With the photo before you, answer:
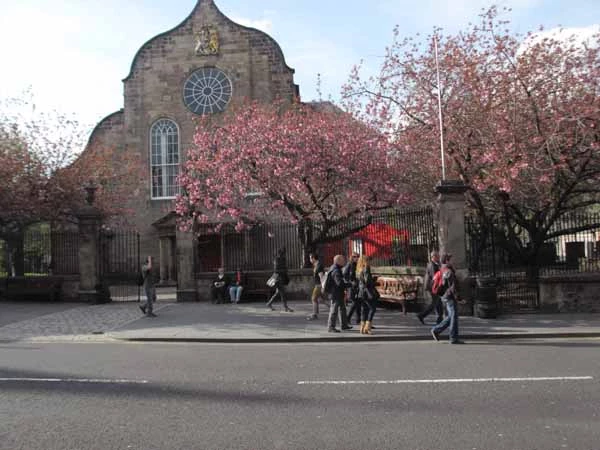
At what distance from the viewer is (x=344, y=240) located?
20562mm

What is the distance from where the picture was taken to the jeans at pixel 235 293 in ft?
61.7

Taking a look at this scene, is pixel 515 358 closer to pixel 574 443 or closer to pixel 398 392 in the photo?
pixel 398 392

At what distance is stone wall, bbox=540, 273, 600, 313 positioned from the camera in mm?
14492

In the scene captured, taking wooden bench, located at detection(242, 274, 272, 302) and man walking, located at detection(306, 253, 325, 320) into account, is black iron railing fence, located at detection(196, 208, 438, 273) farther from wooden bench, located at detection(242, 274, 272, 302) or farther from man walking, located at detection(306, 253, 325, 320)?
man walking, located at detection(306, 253, 325, 320)

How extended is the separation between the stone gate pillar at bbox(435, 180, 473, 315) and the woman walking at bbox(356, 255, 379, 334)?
10.0ft

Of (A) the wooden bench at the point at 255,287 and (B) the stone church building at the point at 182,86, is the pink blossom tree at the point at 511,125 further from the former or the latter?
(B) the stone church building at the point at 182,86

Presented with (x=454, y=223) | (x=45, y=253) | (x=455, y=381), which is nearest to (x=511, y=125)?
(x=454, y=223)

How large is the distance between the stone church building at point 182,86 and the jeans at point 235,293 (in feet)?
47.9

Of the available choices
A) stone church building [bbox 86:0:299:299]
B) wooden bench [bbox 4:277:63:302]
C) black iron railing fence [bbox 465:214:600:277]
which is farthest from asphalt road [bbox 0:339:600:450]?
stone church building [bbox 86:0:299:299]

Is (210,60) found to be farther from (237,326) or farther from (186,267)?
(237,326)

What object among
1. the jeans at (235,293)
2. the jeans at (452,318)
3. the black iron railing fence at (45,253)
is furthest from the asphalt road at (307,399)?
the black iron railing fence at (45,253)

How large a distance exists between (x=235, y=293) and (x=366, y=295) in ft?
24.3

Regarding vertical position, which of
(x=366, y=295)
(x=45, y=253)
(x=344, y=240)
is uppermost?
(x=344, y=240)

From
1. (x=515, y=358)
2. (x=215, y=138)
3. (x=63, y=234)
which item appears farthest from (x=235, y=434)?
(x=63, y=234)
